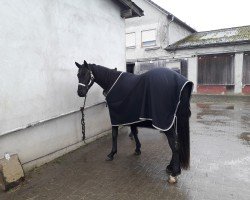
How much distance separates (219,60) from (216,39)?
1.63 m

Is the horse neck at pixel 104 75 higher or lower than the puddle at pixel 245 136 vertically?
higher

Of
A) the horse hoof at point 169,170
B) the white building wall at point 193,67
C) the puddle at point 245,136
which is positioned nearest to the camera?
the horse hoof at point 169,170

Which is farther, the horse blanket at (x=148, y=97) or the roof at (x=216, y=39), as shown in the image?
the roof at (x=216, y=39)

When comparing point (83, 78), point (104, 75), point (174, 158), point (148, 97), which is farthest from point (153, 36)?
point (174, 158)

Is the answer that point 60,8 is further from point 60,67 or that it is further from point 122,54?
point 122,54

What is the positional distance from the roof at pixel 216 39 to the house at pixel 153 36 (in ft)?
2.74

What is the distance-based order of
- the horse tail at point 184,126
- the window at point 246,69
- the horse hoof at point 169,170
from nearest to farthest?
the horse tail at point 184,126 < the horse hoof at point 169,170 < the window at point 246,69

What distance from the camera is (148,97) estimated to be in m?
4.61

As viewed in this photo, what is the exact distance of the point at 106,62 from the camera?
7551 millimetres

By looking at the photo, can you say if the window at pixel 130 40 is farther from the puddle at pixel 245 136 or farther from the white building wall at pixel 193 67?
the puddle at pixel 245 136

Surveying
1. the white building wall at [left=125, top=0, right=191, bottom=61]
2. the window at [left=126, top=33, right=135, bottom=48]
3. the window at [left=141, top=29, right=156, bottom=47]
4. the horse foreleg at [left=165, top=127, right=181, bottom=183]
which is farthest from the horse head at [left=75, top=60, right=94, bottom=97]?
the window at [left=126, top=33, right=135, bottom=48]

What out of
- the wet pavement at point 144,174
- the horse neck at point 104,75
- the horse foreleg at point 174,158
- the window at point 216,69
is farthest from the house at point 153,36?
the horse foreleg at point 174,158

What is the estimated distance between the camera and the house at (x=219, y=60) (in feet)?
55.9

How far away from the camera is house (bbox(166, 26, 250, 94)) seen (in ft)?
55.9
